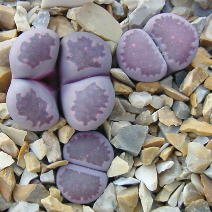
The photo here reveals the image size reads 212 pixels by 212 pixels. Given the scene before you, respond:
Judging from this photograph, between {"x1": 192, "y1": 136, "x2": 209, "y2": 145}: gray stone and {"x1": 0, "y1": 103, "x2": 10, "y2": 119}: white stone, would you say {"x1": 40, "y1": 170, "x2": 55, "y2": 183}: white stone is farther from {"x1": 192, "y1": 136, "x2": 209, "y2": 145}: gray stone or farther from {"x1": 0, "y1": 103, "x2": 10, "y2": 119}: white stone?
{"x1": 192, "y1": 136, "x2": 209, "y2": 145}: gray stone

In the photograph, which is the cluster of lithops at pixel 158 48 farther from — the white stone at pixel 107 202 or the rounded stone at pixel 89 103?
the white stone at pixel 107 202

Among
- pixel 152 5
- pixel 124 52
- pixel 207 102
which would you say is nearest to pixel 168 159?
pixel 207 102

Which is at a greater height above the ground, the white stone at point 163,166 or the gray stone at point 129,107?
the gray stone at point 129,107

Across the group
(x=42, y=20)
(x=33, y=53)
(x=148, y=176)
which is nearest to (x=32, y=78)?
(x=33, y=53)

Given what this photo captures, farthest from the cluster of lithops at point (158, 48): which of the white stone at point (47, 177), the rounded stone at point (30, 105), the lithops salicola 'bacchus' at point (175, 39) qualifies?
the white stone at point (47, 177)

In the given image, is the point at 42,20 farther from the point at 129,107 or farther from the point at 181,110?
the point at 181,110

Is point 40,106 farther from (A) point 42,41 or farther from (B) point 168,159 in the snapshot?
(B) point 168,159
